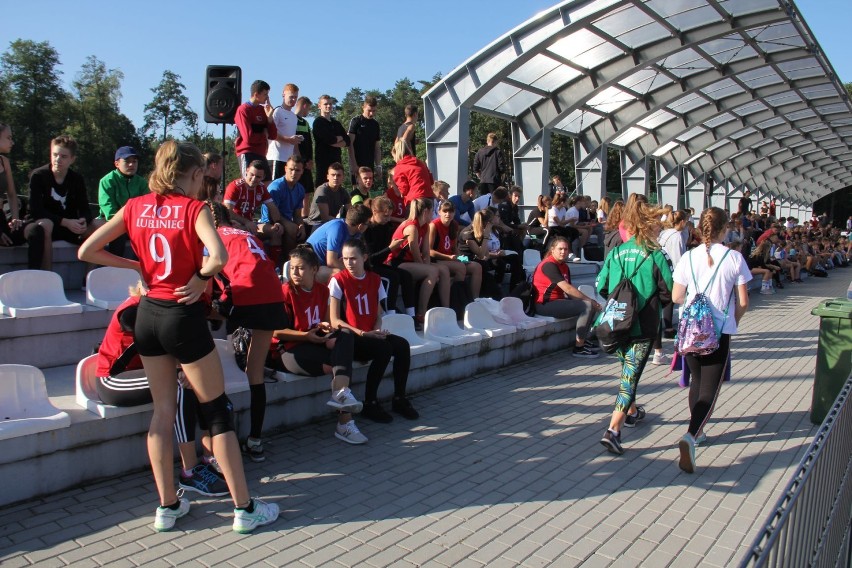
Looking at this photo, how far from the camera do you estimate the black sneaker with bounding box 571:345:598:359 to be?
865 cm

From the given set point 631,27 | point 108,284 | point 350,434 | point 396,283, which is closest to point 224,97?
point 396,283

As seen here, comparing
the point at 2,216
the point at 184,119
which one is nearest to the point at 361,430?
the point at 2,216

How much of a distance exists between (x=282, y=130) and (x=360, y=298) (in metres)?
4.82

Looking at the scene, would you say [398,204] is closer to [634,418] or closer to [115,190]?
[115,190]

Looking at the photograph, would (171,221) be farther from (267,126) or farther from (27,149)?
(27,149)

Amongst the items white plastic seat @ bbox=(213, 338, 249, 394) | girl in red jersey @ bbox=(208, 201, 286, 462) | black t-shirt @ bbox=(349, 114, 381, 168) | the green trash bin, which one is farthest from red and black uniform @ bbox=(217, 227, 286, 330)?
black t-shirt @ bbox=(349, 114, 381, 168)

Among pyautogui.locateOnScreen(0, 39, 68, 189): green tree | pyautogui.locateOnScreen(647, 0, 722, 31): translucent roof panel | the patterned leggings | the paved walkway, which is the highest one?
pyautogui.locateOnScreen(0, 39, 68, 189): green tree

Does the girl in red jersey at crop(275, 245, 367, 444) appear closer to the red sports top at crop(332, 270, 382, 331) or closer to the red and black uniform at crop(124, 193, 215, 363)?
the red sports top at crop(332, 270, 382, 331)

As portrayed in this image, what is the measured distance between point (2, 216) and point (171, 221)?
3972mm

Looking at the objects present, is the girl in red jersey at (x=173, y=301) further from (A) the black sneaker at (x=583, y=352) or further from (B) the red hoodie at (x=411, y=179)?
(B) the red hoodie at (x=411, y=179)

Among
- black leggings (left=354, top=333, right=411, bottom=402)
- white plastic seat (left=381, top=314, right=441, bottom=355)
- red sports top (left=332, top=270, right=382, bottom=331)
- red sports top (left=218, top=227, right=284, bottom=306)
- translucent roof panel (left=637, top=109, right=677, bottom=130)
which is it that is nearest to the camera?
red sports top (left=218, top=227, right=284, bottom=306)

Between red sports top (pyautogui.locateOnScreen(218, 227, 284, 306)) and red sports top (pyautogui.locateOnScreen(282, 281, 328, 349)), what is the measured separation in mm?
654

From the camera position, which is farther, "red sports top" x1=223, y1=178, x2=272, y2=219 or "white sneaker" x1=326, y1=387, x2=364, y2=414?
"red sports top" x1=223, y1=178, x2=272, y2=219

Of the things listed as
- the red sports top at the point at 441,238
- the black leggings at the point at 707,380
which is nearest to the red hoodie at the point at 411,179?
the red sports top at the point at 441,238
